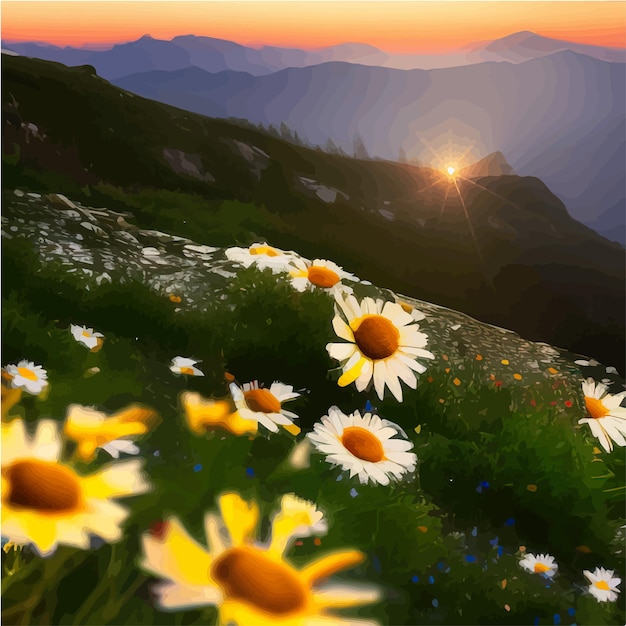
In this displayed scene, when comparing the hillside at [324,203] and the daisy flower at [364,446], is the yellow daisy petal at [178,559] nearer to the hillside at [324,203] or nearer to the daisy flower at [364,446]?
the daisy flower at [364,446]

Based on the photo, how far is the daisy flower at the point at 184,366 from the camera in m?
0.73

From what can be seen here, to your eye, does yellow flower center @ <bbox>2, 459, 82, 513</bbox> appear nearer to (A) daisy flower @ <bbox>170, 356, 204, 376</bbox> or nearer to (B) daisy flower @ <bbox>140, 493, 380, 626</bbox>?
(B) daisy flower @ <bbox>140, 493, 380, 626</bbox>

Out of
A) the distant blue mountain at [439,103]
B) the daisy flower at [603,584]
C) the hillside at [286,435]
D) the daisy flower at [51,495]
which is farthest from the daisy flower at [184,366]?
the daisy flower at [603,584]

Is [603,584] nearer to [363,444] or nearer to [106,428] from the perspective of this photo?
[363,444]

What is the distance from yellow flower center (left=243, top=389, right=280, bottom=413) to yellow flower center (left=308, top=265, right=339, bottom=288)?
21 centimetres

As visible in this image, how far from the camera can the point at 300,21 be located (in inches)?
33.7

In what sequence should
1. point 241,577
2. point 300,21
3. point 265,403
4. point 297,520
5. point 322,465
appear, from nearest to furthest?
1. point 241,577
2. point 297,520
3. point 322,465
4. point 265,403
5. point 300,21

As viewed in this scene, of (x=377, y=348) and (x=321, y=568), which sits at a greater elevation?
(x=377, y=348)

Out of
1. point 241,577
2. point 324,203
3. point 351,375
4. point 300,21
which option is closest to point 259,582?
point 241,577

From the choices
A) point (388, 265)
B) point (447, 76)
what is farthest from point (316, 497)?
point (447, 76)

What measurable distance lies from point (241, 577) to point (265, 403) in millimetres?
342

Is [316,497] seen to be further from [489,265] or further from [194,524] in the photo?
[489,265]

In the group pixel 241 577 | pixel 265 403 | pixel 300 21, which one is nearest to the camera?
pixel 241 577

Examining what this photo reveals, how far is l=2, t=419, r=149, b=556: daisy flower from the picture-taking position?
0.39 meters
